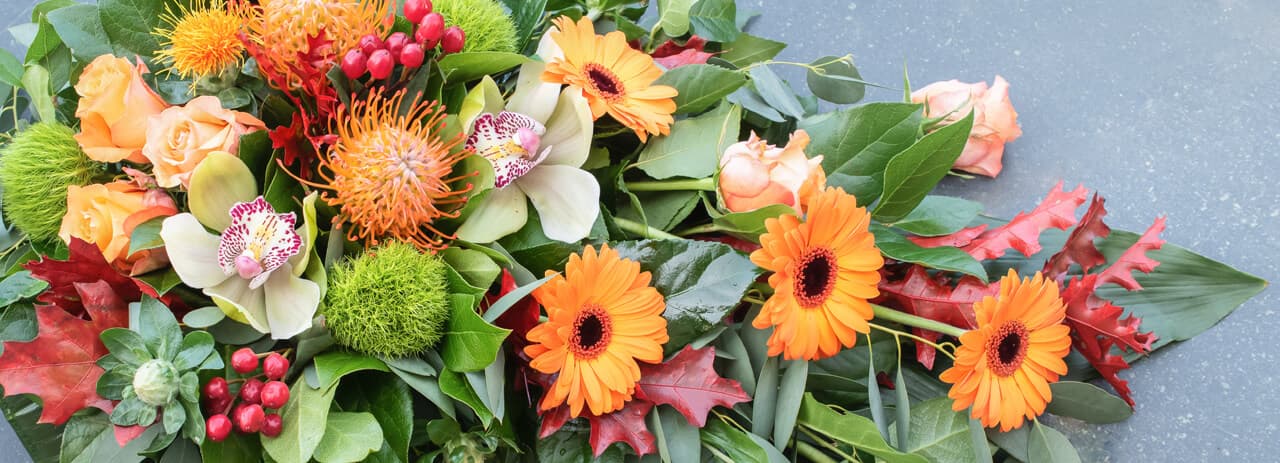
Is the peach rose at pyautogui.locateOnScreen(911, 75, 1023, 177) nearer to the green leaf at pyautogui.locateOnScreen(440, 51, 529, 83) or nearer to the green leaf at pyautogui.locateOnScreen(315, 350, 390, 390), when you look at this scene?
the green leaf at pyautogui.locateOnScreen(440, 51, 529, 83)

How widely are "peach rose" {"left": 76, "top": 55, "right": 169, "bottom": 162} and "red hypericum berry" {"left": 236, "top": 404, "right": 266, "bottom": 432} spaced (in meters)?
0.18

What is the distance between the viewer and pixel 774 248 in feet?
1.96

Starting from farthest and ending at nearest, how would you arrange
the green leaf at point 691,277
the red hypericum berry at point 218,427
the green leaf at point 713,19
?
Result: the green leaf at point 713,19 < the green leaf at point 691,277 < the red hypericum berry at point 218,427

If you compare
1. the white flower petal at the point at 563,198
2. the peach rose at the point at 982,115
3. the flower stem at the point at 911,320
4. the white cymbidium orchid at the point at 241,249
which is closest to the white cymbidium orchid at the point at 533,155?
the white flower petal at the point at 563,198

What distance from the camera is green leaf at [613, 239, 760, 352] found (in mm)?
650

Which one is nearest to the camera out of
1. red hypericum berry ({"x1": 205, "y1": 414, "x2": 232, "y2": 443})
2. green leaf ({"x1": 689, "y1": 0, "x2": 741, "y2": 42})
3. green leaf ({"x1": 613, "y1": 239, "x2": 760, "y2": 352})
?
red hypericum berry ({"x1": 205, "y1": 414, "x2": 232, "y2": 443})

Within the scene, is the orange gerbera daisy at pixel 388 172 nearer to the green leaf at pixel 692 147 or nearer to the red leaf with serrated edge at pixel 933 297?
the green leaf at pixel 692 147

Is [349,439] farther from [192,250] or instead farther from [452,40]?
[452,40]

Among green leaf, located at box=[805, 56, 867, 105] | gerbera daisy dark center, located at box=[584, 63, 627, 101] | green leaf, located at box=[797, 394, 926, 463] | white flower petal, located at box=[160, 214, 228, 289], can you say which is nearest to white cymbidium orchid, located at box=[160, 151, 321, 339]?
white flower petal, located at box=[160, 214, 228, 289]

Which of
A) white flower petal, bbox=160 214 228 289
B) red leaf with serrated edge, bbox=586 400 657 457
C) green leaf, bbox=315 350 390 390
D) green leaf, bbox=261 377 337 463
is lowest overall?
red leaf with serrated edge, bbox=586 400 657 457

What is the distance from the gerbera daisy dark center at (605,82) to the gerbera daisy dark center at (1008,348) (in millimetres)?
291

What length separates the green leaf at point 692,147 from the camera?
2.35ft

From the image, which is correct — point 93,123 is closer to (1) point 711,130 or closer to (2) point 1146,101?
(1) point 711,130

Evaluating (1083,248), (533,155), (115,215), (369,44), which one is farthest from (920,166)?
(115,215)
